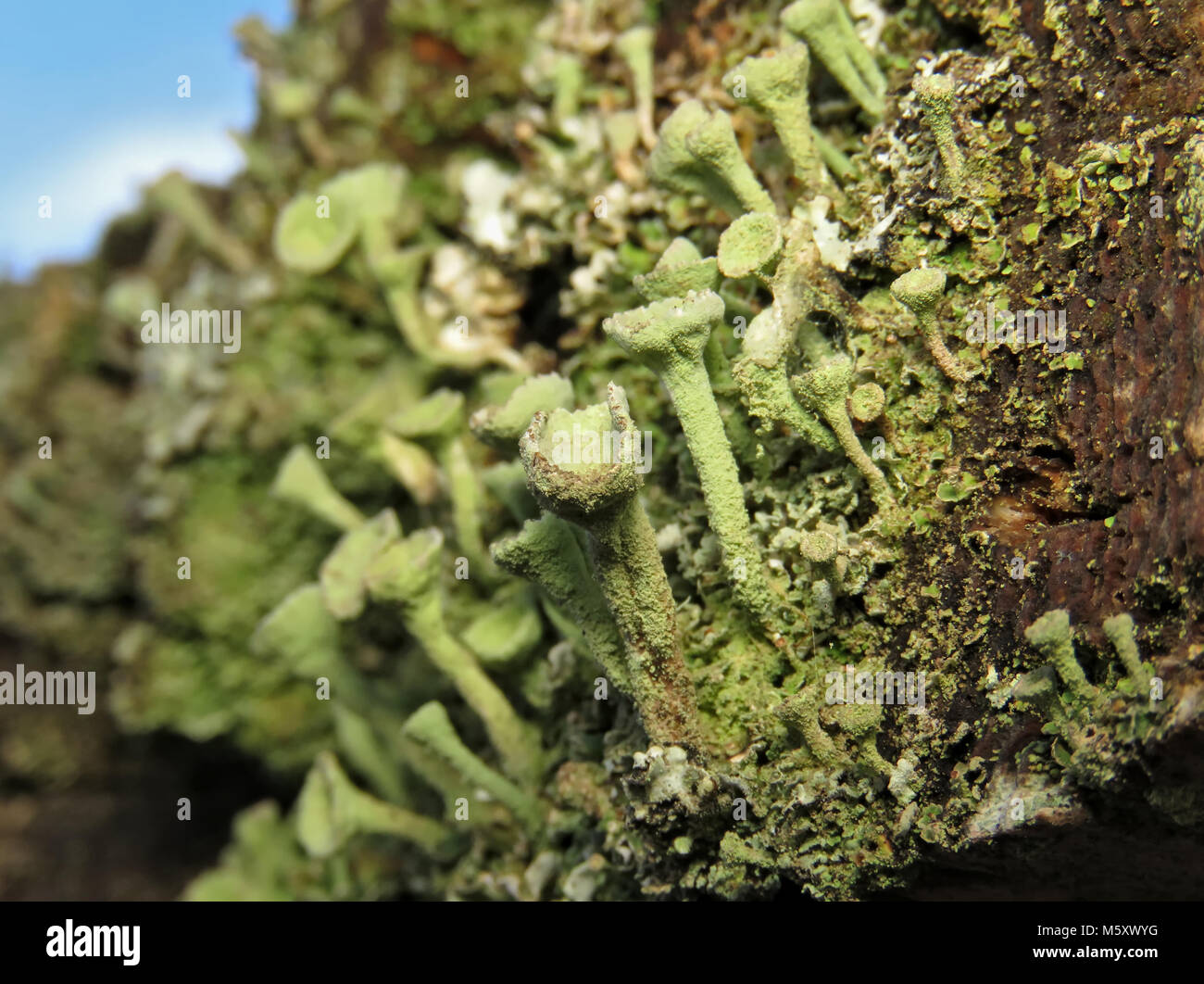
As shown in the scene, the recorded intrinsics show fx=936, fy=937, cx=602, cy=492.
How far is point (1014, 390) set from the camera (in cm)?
201

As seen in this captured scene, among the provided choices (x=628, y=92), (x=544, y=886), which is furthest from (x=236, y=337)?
(x=544, y=886)

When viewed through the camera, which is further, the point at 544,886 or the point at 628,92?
the point at 628,92

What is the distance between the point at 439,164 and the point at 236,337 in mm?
1140

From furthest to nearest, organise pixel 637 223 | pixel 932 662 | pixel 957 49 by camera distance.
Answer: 1. pixel 637 223
2. pixel 957 49
3. pixel 932 662

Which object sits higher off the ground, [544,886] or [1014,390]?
[1014,390]

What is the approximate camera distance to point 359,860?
339 cm
